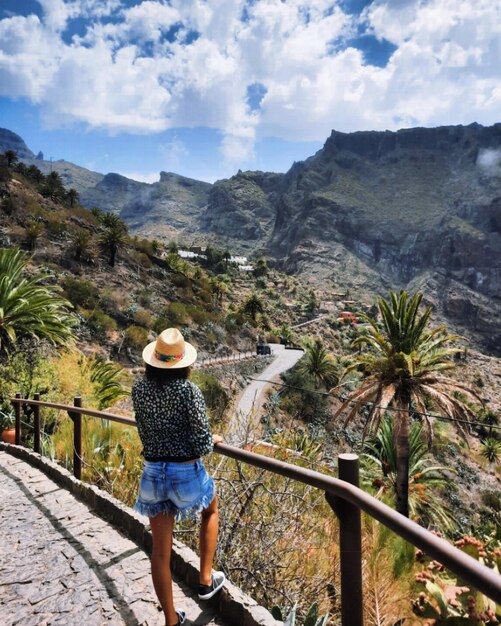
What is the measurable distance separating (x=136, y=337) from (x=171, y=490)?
83.3 ft

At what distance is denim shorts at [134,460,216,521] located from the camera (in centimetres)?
222

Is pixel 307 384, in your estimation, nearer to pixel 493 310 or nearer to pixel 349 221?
pixel 493 310

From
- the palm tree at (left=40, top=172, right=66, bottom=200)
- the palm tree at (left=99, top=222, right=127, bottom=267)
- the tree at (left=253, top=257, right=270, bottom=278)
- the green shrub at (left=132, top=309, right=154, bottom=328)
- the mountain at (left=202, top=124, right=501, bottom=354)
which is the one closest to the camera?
the green shrub at (left=132, top=309, right=154, bottom=328)

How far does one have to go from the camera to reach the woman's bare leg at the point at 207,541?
2346 mm

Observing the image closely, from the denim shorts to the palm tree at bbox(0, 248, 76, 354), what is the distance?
28.7ft

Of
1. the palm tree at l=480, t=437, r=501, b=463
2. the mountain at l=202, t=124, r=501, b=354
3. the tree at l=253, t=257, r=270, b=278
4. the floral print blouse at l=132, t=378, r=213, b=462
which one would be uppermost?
the mountain at l=202, t=124, r=501, b=354

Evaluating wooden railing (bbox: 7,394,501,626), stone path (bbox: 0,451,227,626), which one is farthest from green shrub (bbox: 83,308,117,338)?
wooden railing (bbox: 7,394,501,626)

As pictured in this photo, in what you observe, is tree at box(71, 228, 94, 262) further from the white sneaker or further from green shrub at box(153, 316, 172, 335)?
the white sneaker

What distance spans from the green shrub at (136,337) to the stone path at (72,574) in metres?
22.6

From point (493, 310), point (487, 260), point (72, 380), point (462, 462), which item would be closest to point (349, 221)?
point (487, 260)

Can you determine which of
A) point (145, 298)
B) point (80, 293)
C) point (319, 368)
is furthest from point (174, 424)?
point (319, 368)

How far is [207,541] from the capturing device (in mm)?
2361

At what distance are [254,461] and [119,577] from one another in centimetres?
134

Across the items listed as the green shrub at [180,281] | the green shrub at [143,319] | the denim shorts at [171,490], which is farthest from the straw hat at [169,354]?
the green shrub at [180,281]
